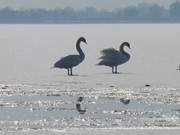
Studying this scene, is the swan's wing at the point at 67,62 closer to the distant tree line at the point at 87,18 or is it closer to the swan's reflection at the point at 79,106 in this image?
the swan's reflection at the point at 79,106

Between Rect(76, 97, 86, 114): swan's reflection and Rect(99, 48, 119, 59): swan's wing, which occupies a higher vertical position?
Rect(99, 48, 119, 59): swan's wing

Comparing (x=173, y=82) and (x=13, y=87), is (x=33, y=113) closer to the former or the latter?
(x=13, y=87)

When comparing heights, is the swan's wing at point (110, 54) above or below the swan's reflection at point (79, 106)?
above

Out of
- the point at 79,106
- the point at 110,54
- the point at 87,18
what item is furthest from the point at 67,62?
the point at 87,18

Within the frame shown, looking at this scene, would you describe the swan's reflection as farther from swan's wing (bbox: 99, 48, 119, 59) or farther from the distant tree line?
the distant tree line

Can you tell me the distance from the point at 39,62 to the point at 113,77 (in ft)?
20.2

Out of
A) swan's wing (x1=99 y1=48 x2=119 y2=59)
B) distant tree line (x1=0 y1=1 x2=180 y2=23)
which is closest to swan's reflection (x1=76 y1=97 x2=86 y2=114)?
swan's wing (x1=99 y1=48 x2=119 y2=59)

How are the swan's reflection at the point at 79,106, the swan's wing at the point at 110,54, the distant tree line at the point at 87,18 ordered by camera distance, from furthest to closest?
1. the distant tree line at the point at 87,18
2. the swan's wing at the point at 110,54
3. the swan's reflection at the point at 79,106

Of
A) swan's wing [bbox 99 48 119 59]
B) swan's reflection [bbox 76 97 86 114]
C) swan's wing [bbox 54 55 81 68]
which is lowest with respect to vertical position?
swan's reflection [bbox 76 97 86 114]

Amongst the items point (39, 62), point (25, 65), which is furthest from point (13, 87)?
point (39, 62)

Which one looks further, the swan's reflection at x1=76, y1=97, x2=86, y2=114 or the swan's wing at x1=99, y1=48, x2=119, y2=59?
the swan's wing at x1=99, y1=48, x2=119, y2=59

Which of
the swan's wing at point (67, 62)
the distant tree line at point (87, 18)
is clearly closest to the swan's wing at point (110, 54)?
the swan's wing at point (67, 62)

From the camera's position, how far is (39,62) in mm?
23094

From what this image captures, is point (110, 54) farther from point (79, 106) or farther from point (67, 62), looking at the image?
point (79, 106)
